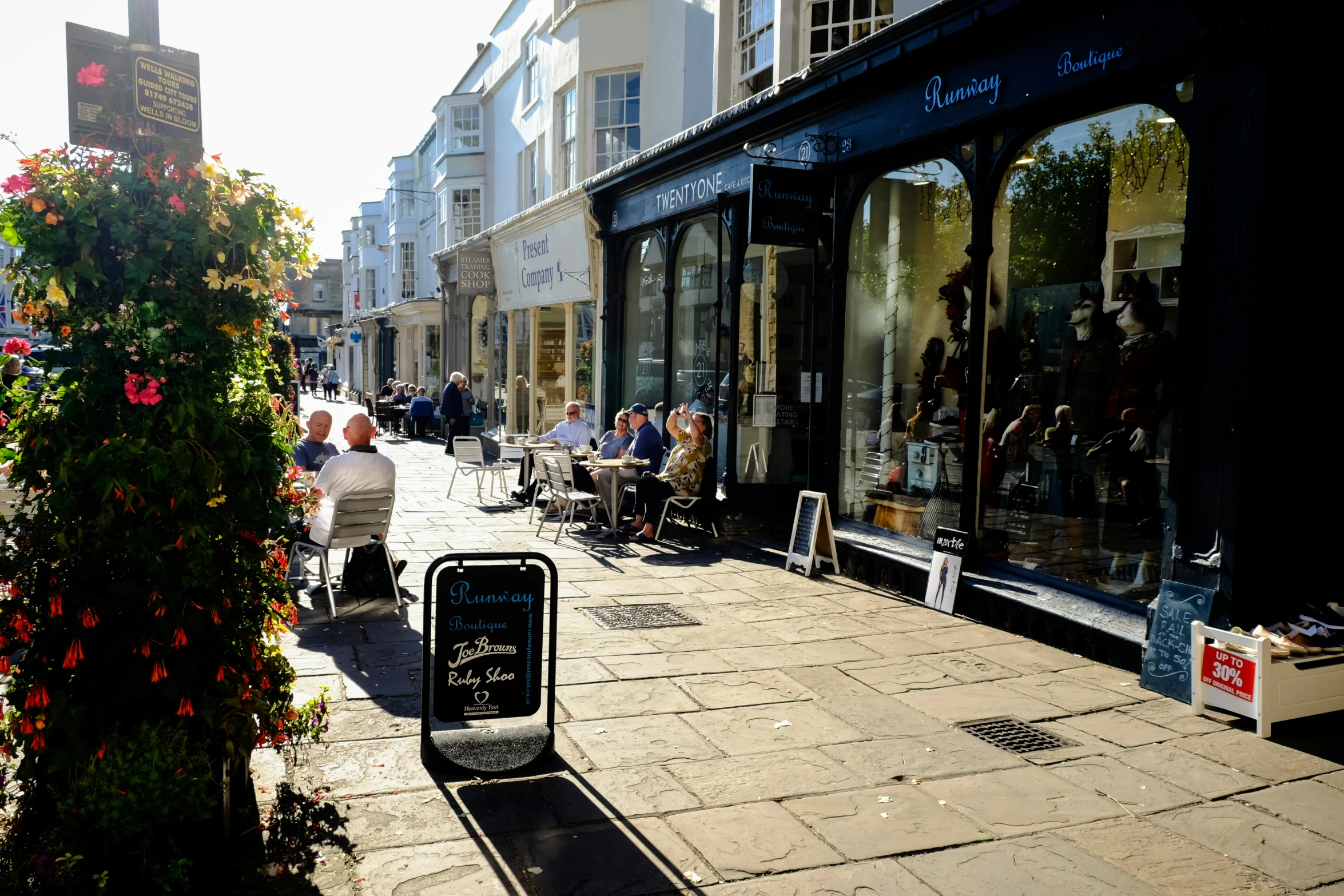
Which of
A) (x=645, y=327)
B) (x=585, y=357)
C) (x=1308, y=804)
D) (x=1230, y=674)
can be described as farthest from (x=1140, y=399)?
(x=585, y=357)

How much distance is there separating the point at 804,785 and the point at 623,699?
54.7 inches

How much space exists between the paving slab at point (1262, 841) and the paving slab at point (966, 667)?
185 centimetres

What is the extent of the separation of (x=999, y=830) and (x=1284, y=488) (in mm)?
2914

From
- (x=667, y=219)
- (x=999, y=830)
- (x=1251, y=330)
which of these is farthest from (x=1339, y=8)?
(x=667, y=219)

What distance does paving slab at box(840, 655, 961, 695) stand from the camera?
19.3 ft

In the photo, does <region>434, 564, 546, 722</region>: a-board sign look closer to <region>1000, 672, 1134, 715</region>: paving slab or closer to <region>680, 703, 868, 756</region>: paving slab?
<region>680, 703, 868, 756</region>: paving slab

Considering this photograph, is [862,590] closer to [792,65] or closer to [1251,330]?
[1251,330]

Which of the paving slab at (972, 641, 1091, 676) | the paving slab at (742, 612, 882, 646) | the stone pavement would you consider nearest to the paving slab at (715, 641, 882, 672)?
the stone pavement

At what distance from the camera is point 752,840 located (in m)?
3.87

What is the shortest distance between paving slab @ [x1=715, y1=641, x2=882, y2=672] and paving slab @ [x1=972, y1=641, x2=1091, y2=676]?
761 mm

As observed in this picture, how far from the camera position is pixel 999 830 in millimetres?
3990

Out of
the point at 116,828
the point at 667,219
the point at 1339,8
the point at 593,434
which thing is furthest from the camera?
the point at 593,434

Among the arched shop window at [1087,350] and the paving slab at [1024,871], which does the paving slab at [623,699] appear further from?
the arched shop window at [1087,350]

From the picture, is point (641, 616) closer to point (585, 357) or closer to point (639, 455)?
point (639, 455)
